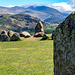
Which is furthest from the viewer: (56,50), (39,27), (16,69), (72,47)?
(39,27)

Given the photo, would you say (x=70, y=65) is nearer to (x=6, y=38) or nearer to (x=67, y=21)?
(x=67, y=21)

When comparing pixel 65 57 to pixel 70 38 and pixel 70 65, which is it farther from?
pixel 70 38

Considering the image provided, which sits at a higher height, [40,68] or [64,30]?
[64,30]

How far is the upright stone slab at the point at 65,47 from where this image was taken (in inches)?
186

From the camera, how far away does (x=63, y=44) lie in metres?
5.24

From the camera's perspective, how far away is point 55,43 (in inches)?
233

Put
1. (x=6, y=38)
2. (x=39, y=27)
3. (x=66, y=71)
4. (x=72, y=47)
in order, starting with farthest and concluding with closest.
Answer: (x=39, y=27) < (x=6, y=38) < (x=66, y=71) < (x=72, y=47)

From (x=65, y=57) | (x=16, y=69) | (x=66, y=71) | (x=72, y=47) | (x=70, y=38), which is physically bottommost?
(x=16, y=69)

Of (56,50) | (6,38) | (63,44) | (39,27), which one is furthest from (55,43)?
(39,27)

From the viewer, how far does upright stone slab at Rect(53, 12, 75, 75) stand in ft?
15.5

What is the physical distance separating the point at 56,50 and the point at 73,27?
1507mm

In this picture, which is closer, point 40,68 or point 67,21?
point 67,21

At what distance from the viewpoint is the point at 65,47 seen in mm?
5094

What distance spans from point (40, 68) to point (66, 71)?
7.99m
